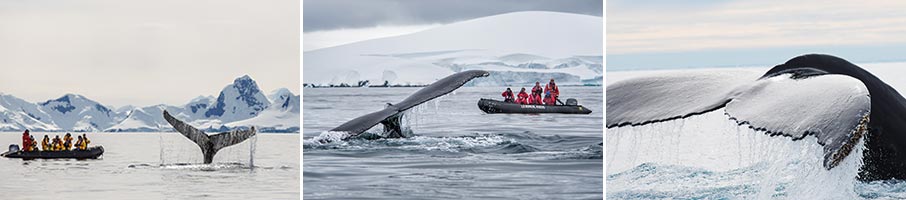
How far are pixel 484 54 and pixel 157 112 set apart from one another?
438 centimetres

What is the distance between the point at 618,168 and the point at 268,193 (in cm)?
350

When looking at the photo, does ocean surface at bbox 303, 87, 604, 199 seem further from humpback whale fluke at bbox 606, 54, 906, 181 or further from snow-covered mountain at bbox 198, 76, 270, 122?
humpback whale fluke at bbox 606, 54, 906, 181

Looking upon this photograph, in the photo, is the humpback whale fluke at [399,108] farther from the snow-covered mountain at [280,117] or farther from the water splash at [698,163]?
the snow-covered mountain at [280,117]

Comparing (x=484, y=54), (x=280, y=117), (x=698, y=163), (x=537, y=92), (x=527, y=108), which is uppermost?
(x=484, y=54)

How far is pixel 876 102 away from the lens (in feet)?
19.5

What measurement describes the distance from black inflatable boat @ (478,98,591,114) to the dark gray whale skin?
10.6 feet

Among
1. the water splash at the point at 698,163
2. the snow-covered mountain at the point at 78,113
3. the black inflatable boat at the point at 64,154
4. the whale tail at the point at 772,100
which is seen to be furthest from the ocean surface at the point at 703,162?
the black inflatable boat at the point at 64,154

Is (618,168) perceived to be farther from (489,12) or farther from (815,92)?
(815,92)

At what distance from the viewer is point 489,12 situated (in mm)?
9367

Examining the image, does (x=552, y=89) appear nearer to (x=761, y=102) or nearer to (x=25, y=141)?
(x=761, y=102)

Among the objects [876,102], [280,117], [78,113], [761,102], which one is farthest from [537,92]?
[78,113]

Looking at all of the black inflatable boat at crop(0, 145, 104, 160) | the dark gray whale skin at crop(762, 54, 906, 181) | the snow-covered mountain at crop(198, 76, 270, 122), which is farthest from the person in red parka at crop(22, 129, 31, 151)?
the dark gray whale skin at crop(762, 54, 906, 181)

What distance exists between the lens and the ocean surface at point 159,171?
35.5 ft

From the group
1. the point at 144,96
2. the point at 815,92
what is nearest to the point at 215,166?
the point at 144,96
